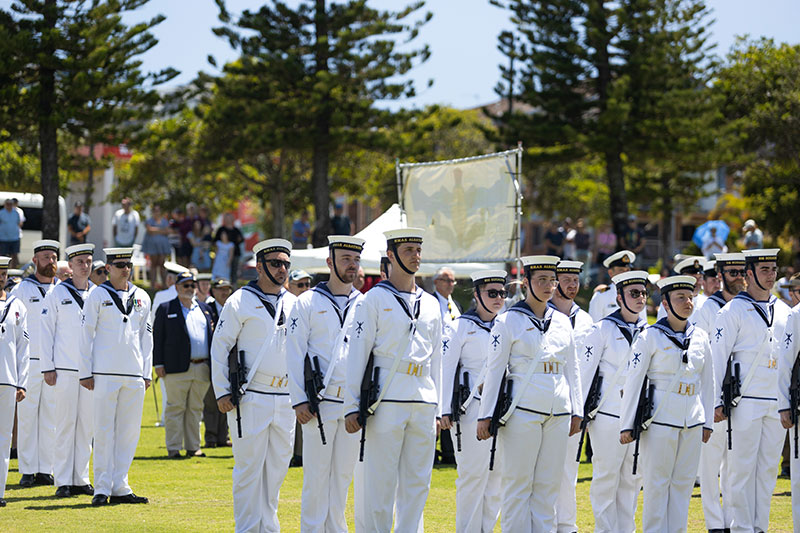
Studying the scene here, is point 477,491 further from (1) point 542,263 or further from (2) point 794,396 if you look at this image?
(2) point 794,396

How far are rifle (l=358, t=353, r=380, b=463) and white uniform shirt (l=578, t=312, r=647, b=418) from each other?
243cm

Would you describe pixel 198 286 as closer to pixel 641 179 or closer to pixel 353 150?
pixel 353 150

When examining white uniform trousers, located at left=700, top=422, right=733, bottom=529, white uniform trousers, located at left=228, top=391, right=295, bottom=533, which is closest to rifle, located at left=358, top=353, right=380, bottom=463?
white uniform trousers, located at left=228, top=391, right=295, bottom=533

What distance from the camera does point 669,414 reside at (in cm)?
916

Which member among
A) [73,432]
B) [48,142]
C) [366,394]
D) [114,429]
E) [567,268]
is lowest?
[73,432]

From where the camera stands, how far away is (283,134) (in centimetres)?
3666

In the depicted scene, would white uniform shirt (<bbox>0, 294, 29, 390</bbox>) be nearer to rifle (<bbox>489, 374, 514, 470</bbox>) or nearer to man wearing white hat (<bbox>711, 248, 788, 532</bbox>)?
rifle (<bbox>489, 374, 514, 470</bbox>)

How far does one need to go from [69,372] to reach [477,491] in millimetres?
5060

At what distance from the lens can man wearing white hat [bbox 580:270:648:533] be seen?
9.71 meters

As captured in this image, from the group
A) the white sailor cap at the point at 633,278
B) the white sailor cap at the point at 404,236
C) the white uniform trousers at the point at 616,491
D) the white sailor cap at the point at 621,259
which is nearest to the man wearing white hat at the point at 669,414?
the white uniform trousers at the point at 616,491

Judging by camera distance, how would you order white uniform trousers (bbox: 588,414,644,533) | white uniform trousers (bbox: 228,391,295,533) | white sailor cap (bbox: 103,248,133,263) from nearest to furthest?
white uniform trousers (bbox: 228,391,295,533) → white uniform trousers (bbox: 588,414,644,533) → white sailor cap (bbox: 103,248,133,263)

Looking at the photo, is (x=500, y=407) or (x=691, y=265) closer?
(x=500, y=407)

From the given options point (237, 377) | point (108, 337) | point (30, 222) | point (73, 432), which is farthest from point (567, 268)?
point (30, 222)

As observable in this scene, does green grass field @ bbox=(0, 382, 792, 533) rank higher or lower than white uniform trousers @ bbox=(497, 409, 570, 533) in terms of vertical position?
lower
